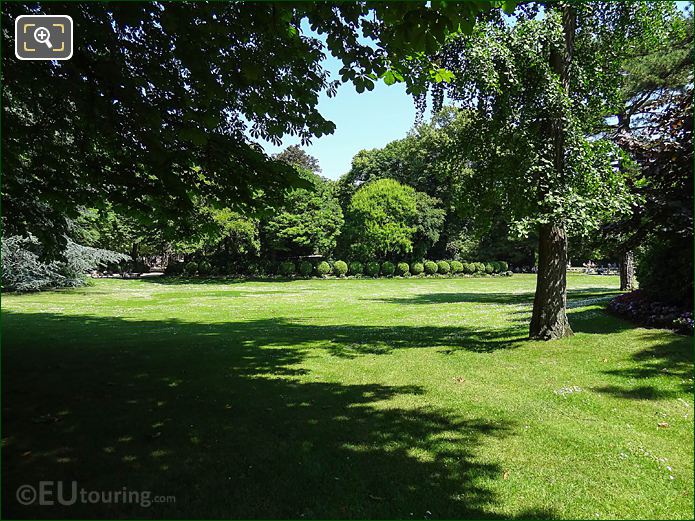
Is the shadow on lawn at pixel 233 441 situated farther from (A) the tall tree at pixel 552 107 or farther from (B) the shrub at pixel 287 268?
(B) the shrub at pixel 287 268

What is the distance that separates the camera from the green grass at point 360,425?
374 cm

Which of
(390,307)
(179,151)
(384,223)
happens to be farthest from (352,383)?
(384,223)

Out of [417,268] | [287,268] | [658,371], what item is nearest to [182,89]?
[658,371]

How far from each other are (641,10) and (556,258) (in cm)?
581

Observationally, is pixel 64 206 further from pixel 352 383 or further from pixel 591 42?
pixel 591 42

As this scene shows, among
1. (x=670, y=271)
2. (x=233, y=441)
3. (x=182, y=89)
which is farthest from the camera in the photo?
(x=670, y=271)

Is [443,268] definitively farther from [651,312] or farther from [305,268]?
[651,312]

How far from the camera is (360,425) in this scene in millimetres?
5422

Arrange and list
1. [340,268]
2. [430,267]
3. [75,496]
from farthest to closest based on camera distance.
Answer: [430,267]
[340,268]
[75,496]

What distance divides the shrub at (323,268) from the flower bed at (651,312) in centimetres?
3615

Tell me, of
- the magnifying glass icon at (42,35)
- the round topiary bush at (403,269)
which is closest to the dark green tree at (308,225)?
the round topiary bush at (403,269)

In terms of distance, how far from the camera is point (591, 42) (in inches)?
399

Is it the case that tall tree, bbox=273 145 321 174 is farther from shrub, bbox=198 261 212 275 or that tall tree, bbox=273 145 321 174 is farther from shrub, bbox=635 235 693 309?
shrub, bbox=635 235 693 309

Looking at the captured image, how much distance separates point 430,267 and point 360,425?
47366 millimetres
